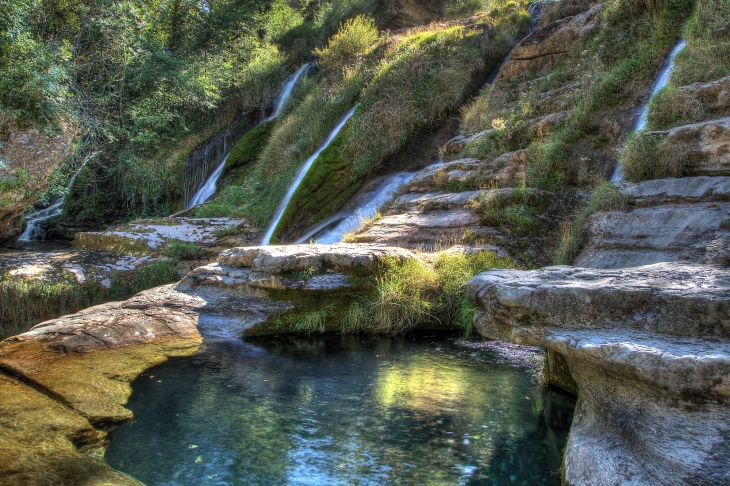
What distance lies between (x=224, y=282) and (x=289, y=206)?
575 cm

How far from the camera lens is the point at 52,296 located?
10.1m

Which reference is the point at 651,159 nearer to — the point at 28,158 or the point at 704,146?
the point at 704,146

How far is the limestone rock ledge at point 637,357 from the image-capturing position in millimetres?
2990

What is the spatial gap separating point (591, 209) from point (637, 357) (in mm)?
5375

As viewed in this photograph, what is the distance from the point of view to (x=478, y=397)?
5434 millimetres

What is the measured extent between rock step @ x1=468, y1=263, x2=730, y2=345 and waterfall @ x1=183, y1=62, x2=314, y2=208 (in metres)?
15.2

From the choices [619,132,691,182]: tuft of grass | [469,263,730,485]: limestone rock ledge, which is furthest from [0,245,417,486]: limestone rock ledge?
[619,132,691,182]: tuft of grass

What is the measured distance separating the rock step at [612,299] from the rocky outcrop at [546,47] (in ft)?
38.2

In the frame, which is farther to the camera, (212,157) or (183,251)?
(212,157)

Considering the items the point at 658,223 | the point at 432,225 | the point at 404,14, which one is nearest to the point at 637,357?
the point at 658,223

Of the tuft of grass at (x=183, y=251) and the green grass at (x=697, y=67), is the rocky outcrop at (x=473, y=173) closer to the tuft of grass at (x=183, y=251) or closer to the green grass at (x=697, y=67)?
the green grass at (x=697, y=67)

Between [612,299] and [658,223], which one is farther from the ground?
[658,223]

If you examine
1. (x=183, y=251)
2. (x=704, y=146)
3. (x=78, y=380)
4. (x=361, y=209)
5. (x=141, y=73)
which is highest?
(x=141, y=73)

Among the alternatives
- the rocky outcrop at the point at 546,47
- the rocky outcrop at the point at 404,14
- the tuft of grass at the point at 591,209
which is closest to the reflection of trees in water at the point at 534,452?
the tuft of grass at the point at 591,209
